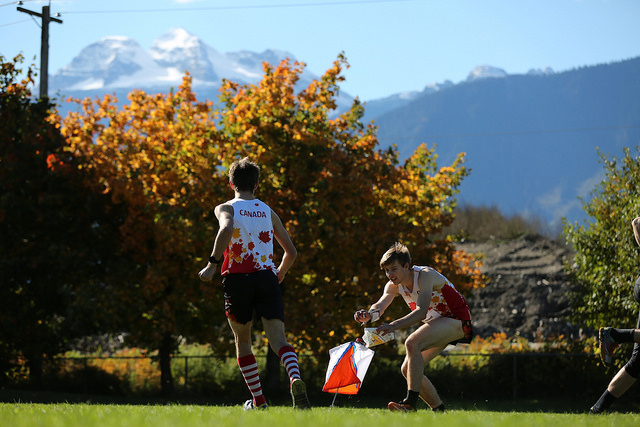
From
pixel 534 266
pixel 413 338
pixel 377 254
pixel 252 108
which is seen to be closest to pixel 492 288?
pixel 534 266

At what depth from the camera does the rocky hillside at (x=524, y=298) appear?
89.7 ft

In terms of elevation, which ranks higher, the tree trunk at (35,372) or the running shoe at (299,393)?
the running shoe at (299,393)

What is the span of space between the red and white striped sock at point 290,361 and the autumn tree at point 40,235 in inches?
551

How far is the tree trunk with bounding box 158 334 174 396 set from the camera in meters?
21.2

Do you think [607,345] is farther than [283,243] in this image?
Yes

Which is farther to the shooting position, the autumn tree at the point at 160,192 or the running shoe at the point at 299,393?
the autumn tree at the point at 160,192

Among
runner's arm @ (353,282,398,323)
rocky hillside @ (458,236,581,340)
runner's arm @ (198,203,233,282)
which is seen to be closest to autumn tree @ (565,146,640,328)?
rocky hillside @ (458,236,581,340)

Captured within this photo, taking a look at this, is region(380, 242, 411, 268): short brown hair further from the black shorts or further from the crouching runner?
the black shorts

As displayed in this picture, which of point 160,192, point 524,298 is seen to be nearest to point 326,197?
point 160,192

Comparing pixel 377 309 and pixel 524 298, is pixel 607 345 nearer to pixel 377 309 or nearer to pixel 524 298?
pixel 377 309

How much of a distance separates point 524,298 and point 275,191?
1372 centimetres

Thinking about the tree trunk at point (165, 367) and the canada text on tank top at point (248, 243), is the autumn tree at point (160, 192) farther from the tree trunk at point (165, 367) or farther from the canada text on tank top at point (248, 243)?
the canada text on tank top at point (248, 243)

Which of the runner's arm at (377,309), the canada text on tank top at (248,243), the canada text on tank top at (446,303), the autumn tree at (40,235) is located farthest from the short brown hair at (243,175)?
the autumn tree at (40,235)

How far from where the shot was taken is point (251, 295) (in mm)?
7238
